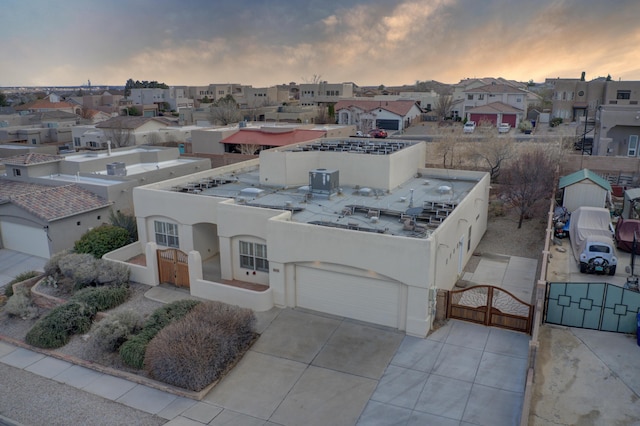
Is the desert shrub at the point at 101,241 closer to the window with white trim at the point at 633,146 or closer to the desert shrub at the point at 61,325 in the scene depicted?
the desert shrub at the point at 61,325

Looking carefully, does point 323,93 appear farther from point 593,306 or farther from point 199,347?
point 199,347

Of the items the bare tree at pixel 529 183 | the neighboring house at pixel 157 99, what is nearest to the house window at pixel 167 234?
the bare tree at pixel 529 183

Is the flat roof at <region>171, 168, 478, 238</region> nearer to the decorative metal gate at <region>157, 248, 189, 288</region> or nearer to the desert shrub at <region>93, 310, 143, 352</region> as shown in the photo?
the decorative metal gate at <region>157, 248, 189, 288</region>

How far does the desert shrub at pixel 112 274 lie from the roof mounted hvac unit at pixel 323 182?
965cm

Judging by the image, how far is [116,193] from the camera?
102 feet

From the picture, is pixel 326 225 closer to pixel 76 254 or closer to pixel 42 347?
pixel 42 347

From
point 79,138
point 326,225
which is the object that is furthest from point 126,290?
point 79,138

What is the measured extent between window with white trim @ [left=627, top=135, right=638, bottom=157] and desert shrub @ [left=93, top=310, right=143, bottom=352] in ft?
147

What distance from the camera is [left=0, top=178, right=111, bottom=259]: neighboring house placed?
27.8 metres

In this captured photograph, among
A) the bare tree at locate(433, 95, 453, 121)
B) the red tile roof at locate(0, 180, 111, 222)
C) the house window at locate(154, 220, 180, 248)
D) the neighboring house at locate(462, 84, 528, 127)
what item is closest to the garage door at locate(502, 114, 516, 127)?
the neighboring house at locate(462, 84, 528, 127)

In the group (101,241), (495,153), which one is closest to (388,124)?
(495,153)

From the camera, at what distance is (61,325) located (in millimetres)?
18609

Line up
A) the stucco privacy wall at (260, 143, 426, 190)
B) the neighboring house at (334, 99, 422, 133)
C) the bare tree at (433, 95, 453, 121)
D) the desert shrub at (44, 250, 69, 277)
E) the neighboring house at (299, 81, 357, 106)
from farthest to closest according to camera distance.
Result: the neighboring house at (299, 81, 357, 106) < the bare tree at (433, 95, 453, 121) < the neighboring house at (334, 99, 422, 133) < the stucco privacy wall at (260, 143, 426, 190) < the desert shrub at (44, 250, 69, 277)

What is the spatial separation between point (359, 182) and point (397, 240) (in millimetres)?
9952
